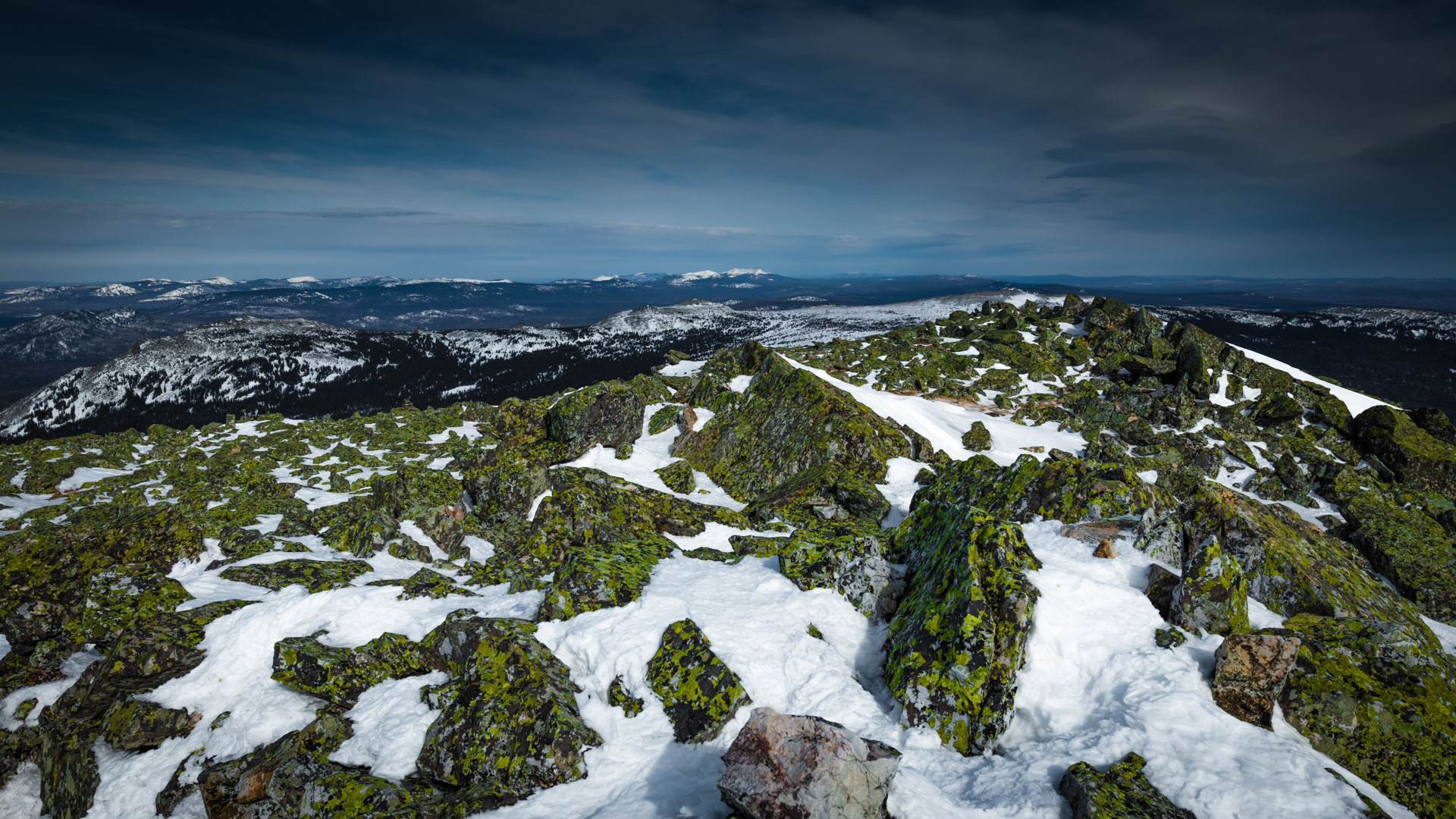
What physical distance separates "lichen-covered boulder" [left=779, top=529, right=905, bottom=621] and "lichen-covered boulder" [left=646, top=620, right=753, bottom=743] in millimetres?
3010

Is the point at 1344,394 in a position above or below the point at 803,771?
above

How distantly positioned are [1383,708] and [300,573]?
2194 centimetres

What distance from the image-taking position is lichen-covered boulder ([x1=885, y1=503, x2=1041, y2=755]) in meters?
8.16

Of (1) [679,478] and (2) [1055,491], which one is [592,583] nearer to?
(1) [679,478]

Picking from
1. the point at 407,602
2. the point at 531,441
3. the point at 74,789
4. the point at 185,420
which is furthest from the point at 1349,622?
the point at 185,420

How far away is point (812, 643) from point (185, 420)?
8988 inches

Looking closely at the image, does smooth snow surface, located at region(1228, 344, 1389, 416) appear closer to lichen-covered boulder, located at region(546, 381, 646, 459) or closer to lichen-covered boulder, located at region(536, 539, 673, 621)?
lichen-covered boulder, located at region(546, 381, 646, 459)

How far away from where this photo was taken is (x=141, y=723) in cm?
934

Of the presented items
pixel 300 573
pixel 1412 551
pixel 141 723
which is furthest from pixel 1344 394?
pixel 141 723

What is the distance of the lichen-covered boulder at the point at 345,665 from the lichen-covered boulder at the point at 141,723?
4.74 feet

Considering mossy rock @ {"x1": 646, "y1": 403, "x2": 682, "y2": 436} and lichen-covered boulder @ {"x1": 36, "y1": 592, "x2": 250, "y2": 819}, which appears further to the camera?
mossy rock @ {"x1": 646, "y1": 403, "x2": 682, "y2": 436}

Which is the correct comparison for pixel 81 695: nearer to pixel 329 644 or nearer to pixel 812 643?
pixel 329 644

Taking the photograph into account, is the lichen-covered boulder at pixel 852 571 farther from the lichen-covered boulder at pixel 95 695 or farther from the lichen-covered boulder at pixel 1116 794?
the lichen-covered boulder at pixel 95 695

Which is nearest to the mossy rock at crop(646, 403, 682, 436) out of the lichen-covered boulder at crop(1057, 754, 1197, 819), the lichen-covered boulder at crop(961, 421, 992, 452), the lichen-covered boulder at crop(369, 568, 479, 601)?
the lichen-covered boulder at crop(369, 568, 479, 601)
